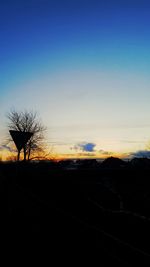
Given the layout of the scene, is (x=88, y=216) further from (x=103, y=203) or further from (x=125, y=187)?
(x=125, y=187)

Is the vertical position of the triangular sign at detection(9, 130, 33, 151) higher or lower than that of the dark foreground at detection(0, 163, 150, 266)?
higher

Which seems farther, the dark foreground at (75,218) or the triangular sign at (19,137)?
the triangular sign at (19,137)

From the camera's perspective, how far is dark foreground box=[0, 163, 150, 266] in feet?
12.3

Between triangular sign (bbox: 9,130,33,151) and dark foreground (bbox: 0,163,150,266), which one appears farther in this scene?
triangular sign (bbox: 9,130,33,151)

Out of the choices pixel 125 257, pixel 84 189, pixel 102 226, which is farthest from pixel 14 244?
pixel 84 189

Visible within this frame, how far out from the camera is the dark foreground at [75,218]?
3756mm

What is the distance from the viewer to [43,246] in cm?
517

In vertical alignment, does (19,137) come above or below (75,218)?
above

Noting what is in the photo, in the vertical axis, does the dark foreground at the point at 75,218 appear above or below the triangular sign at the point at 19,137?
below

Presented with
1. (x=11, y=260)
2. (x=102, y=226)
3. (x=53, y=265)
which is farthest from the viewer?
(x=102, y=226)

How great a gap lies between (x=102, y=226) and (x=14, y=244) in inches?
146

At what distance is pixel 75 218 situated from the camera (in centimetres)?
427

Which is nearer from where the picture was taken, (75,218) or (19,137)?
(75,218)

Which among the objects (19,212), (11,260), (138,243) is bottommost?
(138,243)
